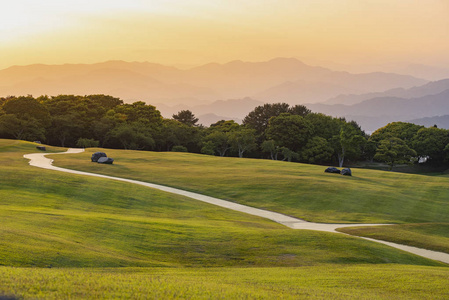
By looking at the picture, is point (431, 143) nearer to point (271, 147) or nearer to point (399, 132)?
point (399, 132)

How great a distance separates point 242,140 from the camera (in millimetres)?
110250

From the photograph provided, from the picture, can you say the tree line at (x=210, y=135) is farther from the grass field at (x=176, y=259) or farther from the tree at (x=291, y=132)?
the grass field at (x=176, y=259)

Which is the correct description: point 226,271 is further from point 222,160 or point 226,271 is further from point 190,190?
point 222,160

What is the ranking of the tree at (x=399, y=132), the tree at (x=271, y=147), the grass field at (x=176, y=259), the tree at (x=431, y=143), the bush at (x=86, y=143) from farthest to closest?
1. the tree at (x=399, y=132)
2. the tree at (x=431, y=143)
3. the tree at (x=271, y=147)
4. the bush at (x=86, y=143)
5. the grass field at (x=176, y=259)

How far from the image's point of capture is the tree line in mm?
100375

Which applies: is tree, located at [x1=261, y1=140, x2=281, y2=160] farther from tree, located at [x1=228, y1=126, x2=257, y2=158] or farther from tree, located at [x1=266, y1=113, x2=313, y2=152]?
tree, located at [x1=228, y1=126, x2=257, y2=158]

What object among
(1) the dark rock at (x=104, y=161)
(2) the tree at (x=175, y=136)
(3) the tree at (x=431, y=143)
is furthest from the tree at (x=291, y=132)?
(1) the dark rock at (x=104, y=161)

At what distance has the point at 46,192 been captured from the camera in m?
31.5

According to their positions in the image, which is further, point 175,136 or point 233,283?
point 175,136

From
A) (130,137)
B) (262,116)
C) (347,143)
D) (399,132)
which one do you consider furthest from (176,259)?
(262,116)

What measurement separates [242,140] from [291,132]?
14.3 m

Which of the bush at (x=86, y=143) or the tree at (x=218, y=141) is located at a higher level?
the tree at (x=218, y=141)

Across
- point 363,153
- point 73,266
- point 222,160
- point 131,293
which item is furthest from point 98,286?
point 363,153

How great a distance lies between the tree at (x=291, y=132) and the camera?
11369 cm
